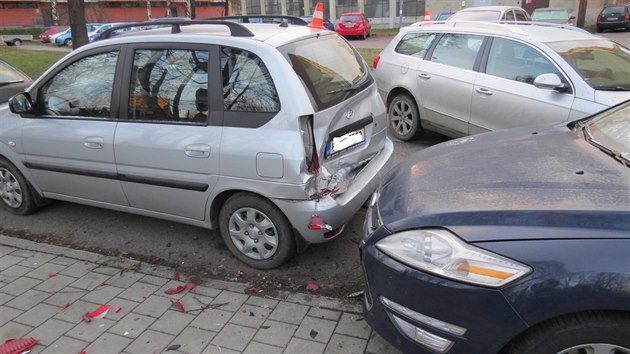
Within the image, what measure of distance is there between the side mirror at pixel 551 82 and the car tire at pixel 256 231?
9.71ft

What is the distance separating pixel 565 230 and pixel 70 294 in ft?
10.2

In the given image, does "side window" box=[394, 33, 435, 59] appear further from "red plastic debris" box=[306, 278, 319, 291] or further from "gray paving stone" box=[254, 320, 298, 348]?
"gray paving stone" box=[254, 320, 298, 348]

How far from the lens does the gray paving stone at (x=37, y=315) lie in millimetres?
2969

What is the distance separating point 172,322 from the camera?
2.91 m

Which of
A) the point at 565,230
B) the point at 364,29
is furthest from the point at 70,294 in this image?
the point at 364,29

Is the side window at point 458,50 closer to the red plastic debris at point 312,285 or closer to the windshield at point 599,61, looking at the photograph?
the windshield at point 599,61

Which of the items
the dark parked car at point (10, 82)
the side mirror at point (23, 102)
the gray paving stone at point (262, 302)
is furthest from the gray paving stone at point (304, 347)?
the dark parked car at point (10, 82)

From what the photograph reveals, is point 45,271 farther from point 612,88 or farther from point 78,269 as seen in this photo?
point 612,88

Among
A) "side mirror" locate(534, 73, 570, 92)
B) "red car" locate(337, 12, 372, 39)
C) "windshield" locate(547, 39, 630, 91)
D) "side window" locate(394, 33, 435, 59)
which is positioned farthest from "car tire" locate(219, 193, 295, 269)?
"red car" locate(337, 12, 372, 39)

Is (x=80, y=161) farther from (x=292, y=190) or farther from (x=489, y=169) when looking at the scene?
(x=489, y=169)

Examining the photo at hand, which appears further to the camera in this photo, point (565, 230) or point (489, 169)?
point (489, 169)

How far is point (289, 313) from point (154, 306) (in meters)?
0.92

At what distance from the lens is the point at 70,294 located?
325 centimetres

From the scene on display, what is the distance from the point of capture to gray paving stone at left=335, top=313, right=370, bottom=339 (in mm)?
2738
